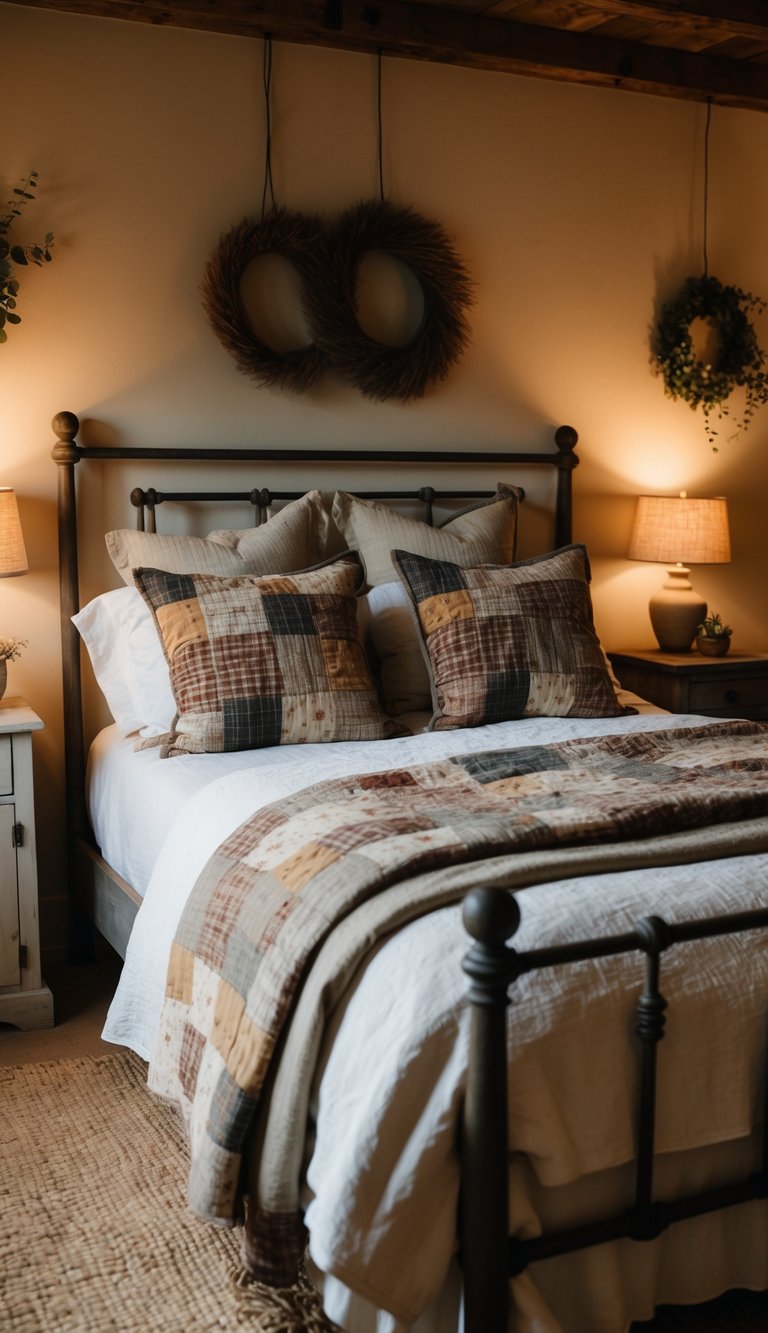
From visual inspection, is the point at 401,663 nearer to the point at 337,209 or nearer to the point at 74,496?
the point at 74,496

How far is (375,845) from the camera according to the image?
1.78 meters

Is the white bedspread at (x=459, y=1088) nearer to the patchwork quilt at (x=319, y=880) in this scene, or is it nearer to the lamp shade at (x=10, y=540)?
the patchwork quilt at (x=319, y=880)

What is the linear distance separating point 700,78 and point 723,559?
1.46 meters

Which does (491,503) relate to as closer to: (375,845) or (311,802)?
(311,802)

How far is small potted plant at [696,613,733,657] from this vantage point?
3.80 meters

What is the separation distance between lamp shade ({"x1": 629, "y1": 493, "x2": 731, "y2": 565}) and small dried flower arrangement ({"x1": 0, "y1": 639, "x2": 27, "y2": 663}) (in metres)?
1.89

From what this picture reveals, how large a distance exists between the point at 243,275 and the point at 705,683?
176 centimetres

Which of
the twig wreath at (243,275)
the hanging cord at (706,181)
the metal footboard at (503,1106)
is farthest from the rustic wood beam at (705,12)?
the metal footboard at (503,1106)

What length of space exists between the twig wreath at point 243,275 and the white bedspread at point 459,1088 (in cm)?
202

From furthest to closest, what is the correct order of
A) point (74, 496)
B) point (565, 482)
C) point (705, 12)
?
1. point (565, 482)
2. point (705, 12)
3. point (74, 496)

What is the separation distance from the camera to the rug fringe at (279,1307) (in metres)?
1.77

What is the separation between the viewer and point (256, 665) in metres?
2.69

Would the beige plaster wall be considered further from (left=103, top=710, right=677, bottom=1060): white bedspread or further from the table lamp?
(left=103, top=710, right=677, bottom=1060): white bedspread

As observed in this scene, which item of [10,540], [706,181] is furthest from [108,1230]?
[706,181]
